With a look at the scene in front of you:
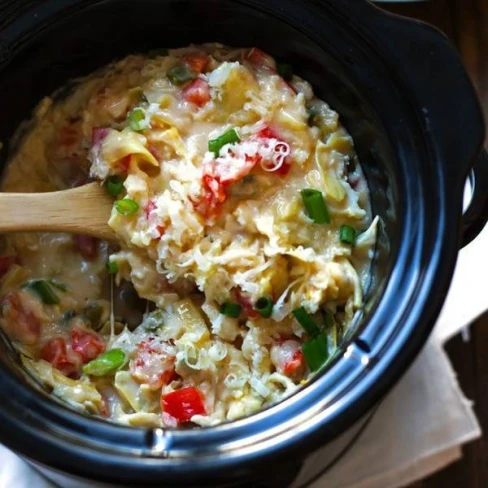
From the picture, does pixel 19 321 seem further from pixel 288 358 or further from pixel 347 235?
pixel 347 235

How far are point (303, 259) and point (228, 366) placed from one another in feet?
0.65

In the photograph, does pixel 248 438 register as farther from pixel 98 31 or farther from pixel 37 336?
pixel 98 31

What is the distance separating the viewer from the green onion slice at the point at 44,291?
1.27 m

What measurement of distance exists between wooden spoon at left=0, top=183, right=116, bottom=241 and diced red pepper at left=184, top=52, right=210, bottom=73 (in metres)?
0.25

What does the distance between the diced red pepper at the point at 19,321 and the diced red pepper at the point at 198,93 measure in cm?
41

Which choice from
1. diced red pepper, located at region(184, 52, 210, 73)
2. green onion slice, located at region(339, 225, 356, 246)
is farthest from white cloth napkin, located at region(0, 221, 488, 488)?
diced red pepper, located at region(184, 52, 210, 73)

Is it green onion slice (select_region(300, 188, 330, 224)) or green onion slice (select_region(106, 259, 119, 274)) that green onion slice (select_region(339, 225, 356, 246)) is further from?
green onion slice (select_region(106, 259, 119, 274))

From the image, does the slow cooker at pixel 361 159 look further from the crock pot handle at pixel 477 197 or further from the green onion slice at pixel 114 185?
the green onion slice at pixel 114 185

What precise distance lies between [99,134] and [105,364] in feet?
1.22

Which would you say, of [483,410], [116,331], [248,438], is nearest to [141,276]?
[116,331]

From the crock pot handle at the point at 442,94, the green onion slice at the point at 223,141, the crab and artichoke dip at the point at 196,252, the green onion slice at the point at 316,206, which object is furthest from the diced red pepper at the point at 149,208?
the crock pot handle at the point at 442,94

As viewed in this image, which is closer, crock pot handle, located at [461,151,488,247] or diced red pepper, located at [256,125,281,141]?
crock pot handle, located at [461,151,488,247]

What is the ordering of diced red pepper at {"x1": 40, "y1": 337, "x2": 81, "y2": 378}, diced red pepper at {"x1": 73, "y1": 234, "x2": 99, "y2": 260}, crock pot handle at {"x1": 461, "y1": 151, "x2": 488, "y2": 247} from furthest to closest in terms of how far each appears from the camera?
diced red pepper at {"x1": 73, "y1": 234, "x2": 99, "y2": 260} < diced red pepper at {"x1": 40, "y1": 337, "x2": 81, "y2": 378} < crock pot handle at {"x1": 461, "y1": 151, "x2": 488, "y2": 247}

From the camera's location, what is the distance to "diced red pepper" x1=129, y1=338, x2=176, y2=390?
3.98ft
